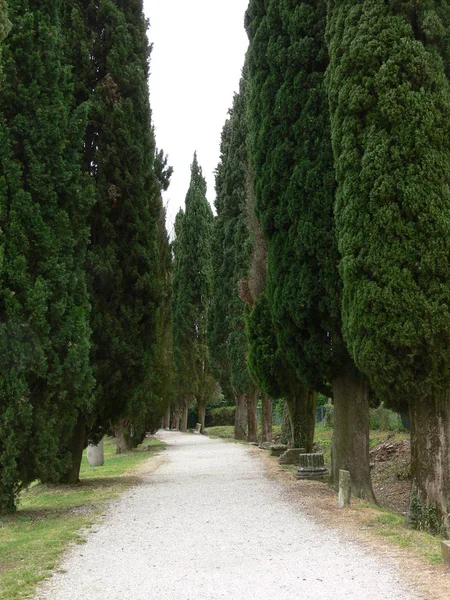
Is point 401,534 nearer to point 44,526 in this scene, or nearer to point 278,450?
point 44,526

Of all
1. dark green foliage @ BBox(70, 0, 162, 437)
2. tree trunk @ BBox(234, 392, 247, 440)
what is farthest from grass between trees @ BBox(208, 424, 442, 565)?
tree trunk @ BBox(234, 392, 247, 440)

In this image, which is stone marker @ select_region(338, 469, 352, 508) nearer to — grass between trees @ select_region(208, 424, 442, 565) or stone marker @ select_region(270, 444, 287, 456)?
grass between trees @ select_region(208, 424, 442, 565)

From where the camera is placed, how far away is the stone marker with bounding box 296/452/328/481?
1264 cm

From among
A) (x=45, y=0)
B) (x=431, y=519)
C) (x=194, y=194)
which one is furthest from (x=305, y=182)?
(x=194, y=194)

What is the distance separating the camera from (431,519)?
7906 mm

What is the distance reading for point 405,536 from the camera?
21.8ft

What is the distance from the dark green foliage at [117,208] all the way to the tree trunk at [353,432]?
4652 millimetres

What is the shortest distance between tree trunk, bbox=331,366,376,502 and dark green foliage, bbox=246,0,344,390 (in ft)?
1.28

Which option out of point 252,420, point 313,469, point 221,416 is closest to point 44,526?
point 313,469

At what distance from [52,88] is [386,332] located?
6.14 m

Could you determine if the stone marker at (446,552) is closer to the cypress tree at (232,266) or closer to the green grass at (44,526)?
the green grass at (44,526)

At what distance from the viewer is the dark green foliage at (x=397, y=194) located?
26.3 feet

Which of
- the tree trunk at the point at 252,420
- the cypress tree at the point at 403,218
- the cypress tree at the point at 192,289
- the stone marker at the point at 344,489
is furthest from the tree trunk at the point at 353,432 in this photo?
the cypress tree at the point at 192,289

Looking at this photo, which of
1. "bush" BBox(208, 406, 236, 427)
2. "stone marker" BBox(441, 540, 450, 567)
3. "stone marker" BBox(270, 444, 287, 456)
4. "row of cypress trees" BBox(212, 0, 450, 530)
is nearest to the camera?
"stone marker" BBox(441, 540, 450, 567)
